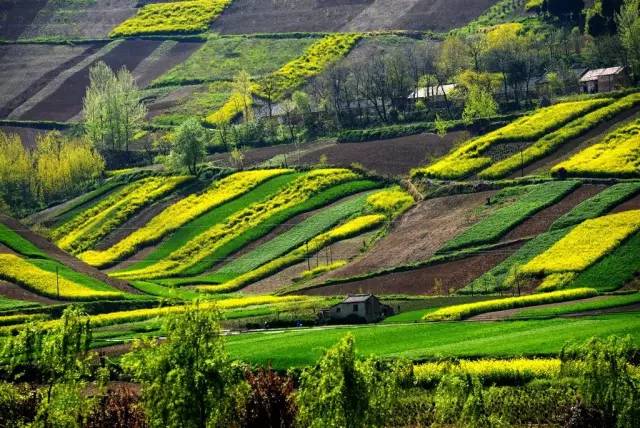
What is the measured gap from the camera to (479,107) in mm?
153125

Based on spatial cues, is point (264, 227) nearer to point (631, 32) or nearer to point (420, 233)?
point (420, 233)

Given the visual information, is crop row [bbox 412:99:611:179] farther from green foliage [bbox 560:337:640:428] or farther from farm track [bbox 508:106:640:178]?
green foliage [bbox 560:337:640:428]

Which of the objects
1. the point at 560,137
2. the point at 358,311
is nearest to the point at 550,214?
the point at 560,137

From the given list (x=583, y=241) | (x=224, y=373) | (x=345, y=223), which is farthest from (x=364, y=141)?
(x=224, y=373)

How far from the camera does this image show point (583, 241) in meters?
99.1

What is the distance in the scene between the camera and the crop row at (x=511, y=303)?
8538cm

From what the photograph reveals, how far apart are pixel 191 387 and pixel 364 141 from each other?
11519 cm

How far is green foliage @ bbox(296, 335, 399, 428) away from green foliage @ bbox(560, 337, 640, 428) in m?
8.28

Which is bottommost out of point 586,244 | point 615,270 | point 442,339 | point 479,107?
point 442,339

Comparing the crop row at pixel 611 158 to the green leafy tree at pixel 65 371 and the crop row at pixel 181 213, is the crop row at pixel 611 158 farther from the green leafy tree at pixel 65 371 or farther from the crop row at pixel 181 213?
the green leafy tree at pixel 65 371

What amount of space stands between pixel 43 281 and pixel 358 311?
33245 millimetres

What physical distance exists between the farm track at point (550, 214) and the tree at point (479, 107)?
38167 millimetres

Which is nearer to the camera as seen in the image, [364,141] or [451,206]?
[451,206]

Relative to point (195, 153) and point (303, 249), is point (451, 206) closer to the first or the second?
point (303, 249)
